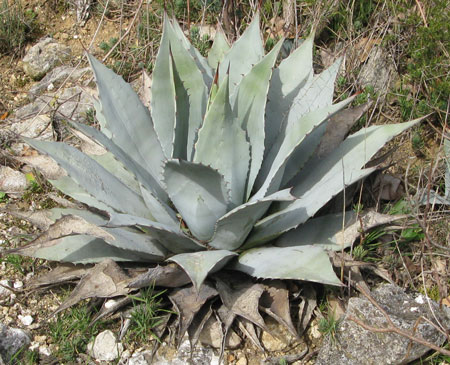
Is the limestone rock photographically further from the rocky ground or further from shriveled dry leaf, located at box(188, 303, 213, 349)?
shriveled dry leaf, located at box(188, 303, 213, 349)

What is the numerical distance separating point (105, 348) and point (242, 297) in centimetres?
64

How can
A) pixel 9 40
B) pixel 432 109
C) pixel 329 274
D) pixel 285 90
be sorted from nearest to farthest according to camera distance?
pixel 329 274 → pixel 285 90 → pixel 432 109 → pixel 9 40

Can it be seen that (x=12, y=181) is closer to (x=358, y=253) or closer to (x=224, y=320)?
(x=224, y=320)

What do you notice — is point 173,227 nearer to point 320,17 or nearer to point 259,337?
point 259,337

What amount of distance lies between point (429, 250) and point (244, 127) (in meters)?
1.01

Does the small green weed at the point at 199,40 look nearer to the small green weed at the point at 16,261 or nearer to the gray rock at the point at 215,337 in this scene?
Result: the small green weed at the point at 16,261

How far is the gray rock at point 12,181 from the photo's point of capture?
320 centimetres

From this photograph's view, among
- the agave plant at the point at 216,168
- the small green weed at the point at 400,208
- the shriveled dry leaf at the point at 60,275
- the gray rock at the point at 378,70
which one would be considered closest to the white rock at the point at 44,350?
the shriveled dry leaf at the point at 60,275

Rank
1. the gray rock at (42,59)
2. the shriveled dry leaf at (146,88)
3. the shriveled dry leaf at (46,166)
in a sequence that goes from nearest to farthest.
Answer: the shriveled dry leaf at (46,166) → the shriveled dry leaf at (146,88) → the gray rock at (42,59)

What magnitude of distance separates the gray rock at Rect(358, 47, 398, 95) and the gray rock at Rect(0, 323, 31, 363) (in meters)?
2.38

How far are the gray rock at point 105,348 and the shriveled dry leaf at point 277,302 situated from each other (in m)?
0.66

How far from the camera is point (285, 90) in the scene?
2.61 meters

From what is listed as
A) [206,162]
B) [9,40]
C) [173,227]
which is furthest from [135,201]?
[9,40]

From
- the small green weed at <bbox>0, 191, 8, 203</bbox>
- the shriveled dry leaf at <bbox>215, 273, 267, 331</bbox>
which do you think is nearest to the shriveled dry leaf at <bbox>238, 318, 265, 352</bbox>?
the shriveled dry leaf at <bbox>215, 273, 267, 331</bbox>
